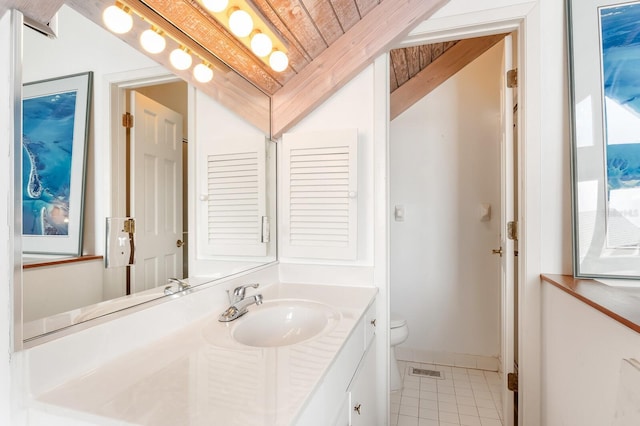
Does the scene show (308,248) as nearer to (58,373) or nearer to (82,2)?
(58,373)

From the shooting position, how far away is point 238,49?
4.52 feet

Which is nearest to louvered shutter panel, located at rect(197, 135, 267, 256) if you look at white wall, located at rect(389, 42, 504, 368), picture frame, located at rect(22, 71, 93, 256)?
picture frame, located at rect(22, 71, 93, 256)

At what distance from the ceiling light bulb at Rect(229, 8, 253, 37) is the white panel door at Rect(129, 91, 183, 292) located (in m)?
0.40

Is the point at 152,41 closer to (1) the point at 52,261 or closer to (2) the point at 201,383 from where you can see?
(1) the point at 52,261

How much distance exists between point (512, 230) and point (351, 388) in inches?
43.5

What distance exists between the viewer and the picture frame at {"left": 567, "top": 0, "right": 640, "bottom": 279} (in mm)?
1226

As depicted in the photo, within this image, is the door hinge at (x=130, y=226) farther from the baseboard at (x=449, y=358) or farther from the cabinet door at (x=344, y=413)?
the baseboard at (x=449, y=358)

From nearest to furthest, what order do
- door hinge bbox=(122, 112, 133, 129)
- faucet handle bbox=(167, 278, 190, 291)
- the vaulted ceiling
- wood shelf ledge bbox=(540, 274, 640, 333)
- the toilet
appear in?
wood shelf ledge bbox=(540, 274, 640, 333), door hinge bbox=(122, 112, 133, 129), faucet handle bbox=(167, 278, 190, 291), the vaulted ceiling, the toilet

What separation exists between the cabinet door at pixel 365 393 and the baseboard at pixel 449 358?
3.47ft

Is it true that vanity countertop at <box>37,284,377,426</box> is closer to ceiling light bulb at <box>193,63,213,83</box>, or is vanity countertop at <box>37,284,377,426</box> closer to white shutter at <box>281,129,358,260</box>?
white shutter at <box>281,129,358,260</box>

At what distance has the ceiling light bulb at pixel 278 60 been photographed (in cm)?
144

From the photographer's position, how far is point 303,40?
1493mm

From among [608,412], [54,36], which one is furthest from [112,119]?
[608,412]

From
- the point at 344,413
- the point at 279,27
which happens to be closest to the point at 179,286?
the point at 344,413
